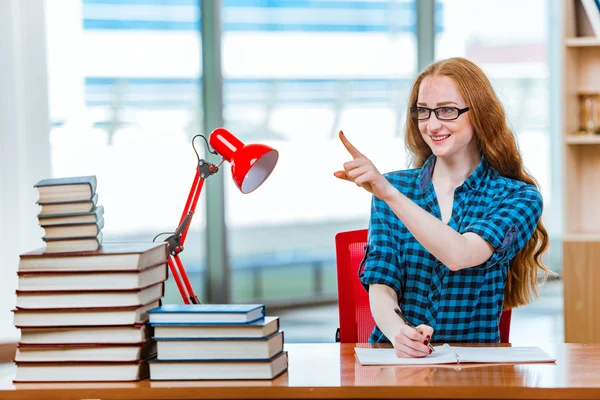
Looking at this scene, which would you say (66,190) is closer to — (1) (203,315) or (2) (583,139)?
(1) (203,315)

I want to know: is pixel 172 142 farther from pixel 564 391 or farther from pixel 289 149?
pixel 564 391

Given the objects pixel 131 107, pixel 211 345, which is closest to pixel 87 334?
pixel 211 345

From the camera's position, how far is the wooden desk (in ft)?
5.37

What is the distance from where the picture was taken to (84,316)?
1.76m

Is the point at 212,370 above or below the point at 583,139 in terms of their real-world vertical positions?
below

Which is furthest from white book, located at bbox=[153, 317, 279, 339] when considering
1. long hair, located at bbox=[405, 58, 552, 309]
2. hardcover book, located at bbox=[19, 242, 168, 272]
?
long hair, located at bbox=[405, 58, 552, 309]

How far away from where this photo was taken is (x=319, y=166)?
6.09 meters

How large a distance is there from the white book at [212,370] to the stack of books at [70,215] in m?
0.28

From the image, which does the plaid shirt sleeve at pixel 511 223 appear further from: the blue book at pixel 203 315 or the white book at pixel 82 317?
the white book at pixel 82 317

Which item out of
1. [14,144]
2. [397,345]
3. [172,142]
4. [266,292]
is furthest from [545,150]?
[397,345]

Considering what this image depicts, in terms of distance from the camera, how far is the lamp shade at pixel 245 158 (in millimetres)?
1972

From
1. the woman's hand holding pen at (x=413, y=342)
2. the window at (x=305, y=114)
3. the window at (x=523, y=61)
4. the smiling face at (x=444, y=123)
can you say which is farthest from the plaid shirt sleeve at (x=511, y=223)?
the window at (x=523, y=61)

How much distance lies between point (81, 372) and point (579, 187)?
323 centimetres

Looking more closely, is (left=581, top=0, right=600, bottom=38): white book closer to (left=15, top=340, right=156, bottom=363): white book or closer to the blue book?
the blue book
